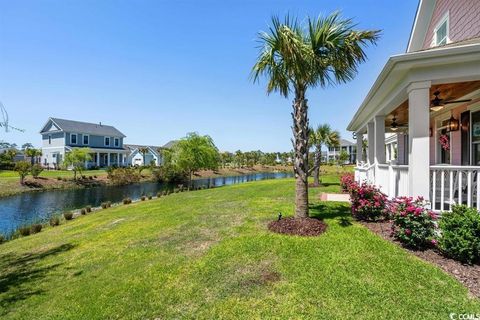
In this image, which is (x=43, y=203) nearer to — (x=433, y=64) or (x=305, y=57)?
(x=305, y=57)

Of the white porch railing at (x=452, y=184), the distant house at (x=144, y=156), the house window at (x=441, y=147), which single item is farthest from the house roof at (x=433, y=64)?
the distant house at (x=144, y=156)

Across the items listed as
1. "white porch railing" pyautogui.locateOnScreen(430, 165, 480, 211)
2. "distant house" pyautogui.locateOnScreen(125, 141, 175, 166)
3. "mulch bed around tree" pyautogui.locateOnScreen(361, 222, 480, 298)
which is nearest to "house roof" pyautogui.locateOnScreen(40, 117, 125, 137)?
"distant house" pyautogui.locateOnScreen(125, 141, 175, 166)

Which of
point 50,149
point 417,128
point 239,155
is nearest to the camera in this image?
point 417,128

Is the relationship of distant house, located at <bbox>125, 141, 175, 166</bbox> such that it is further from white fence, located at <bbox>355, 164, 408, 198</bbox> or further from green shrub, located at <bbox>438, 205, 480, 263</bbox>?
green shrub, located at <bbox>438, 205, 480, 263</bbox>

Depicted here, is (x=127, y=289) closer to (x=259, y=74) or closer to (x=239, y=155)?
(x=259, y=74)

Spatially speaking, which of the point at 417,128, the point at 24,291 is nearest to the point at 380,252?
the point at 417,128

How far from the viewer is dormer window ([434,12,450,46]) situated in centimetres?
963

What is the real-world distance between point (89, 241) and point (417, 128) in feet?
30.6

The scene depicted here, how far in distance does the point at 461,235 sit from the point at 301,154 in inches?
142

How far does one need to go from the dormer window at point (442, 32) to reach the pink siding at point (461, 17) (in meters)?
0.22

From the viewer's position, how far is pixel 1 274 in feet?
21.8

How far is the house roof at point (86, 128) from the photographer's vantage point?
42.7 meters

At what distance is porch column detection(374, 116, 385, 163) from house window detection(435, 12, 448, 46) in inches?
155

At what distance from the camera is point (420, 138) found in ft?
17.9
